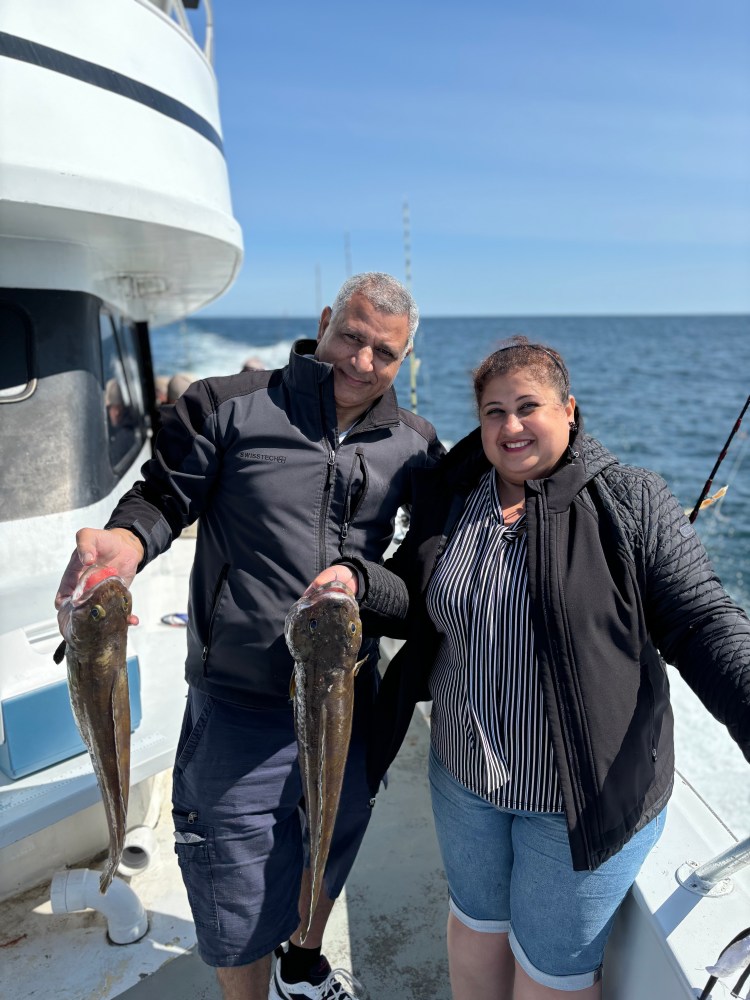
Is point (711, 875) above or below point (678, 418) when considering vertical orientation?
above

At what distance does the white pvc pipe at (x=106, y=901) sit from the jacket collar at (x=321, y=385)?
2203 mm

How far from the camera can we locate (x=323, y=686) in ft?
6.61

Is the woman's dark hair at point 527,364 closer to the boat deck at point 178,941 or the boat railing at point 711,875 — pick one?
the boat railing at point 711,875

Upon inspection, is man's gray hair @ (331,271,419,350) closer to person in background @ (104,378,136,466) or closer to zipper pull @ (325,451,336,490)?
zipper pull @ (325,451,336,490)

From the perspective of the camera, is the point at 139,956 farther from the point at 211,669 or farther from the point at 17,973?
the point at 211,669

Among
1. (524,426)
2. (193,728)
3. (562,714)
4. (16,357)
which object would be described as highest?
(16,357)

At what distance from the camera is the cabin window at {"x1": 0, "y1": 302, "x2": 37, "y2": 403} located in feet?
10.8

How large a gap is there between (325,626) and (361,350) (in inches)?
41.4

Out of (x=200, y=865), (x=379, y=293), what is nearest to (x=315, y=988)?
(x=200, y=865)

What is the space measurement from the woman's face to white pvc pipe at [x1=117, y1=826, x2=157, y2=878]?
106 inches

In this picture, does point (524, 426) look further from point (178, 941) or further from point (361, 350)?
point (178, 941)

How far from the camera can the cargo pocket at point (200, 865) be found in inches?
99.0

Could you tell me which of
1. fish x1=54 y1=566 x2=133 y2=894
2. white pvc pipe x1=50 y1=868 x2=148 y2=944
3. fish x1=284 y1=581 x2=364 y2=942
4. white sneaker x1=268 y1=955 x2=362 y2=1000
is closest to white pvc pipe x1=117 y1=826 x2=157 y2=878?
white pvc pipe x1=50 y1=868 x2=148 y2=944

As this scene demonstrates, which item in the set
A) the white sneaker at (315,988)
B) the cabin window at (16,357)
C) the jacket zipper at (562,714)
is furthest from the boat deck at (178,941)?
the cabin window at (16,357)
